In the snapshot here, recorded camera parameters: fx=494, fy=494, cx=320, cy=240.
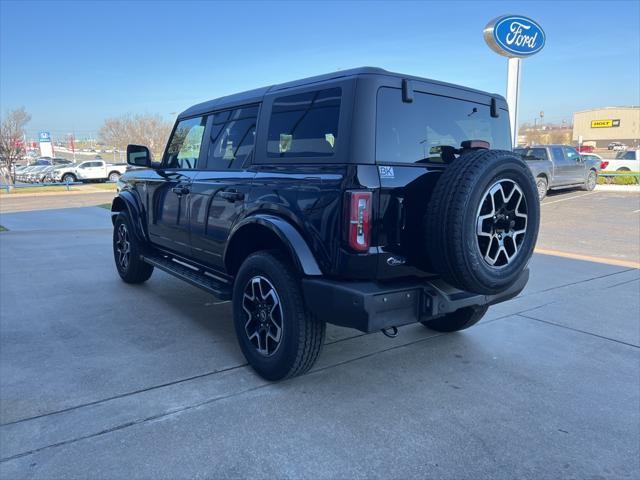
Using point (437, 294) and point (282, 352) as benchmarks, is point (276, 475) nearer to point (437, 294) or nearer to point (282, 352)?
point (282, 352)

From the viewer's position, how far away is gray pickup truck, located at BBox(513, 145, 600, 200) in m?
15.0

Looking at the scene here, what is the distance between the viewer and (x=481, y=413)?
3.03 metres

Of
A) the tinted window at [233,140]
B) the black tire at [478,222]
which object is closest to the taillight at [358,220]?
the black tire at [478,222]

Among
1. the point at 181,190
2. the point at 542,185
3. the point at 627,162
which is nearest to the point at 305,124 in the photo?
the point at 181,190

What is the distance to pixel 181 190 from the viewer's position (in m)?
4.60

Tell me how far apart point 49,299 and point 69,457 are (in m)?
→ 3.32

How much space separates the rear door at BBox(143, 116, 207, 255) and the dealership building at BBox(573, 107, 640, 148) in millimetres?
87670

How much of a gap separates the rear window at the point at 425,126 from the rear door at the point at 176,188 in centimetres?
213

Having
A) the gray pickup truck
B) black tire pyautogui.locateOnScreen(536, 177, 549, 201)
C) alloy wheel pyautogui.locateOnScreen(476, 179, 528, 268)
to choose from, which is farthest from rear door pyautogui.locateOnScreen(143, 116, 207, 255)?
black tire pyautogui.locateOnScreen(536, 177, 549, 201)

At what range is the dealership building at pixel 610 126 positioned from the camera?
270 ft

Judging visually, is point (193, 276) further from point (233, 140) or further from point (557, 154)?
point (557, 154)

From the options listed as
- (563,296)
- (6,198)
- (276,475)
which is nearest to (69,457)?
(276,475)

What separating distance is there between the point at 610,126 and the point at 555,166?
8198cm

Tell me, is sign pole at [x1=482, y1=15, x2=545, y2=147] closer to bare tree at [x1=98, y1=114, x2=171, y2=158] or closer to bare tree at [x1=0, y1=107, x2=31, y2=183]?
bare tree at [x1=0, y1=107, x2=31, y2=183]
